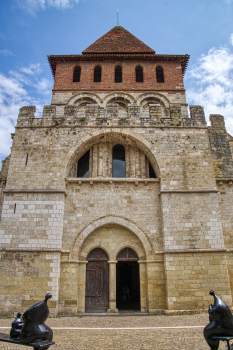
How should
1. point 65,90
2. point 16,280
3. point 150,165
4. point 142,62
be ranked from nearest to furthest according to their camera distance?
1. point 16,280
2. point 150,165
3. point 65,90
4. point 142,62

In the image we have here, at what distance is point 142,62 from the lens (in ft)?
56.6

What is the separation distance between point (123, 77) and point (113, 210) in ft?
33.0

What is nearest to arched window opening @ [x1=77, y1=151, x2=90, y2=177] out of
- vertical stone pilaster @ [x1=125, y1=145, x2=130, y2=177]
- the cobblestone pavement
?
vertical stone pilaster @ [x1=125, y1=145, x2=130, y2=177]

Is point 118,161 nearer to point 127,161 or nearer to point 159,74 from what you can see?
point 127,161

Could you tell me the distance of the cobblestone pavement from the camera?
17.1ft

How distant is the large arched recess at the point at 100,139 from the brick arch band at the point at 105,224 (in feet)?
7.91

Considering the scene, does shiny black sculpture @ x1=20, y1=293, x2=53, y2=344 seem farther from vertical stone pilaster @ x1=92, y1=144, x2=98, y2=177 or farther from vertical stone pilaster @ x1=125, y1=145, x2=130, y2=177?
vertical stone pilaster @ x1=125, y1=145, x2=130, y2=177

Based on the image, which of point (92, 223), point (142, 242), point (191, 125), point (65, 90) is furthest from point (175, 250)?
point (65, 90)

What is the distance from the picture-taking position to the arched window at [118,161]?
38.7ft

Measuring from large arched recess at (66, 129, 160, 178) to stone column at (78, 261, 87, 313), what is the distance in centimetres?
378

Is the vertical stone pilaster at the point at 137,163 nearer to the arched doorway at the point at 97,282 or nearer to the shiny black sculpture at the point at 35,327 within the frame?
the arched doorway at the point at 97,282

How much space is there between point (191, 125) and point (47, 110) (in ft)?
21.9

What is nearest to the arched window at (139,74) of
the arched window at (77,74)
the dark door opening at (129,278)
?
the arched window at (77,74)

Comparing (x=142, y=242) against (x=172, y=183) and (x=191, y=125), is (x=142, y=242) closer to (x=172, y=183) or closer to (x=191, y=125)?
(x=172, y=183)
